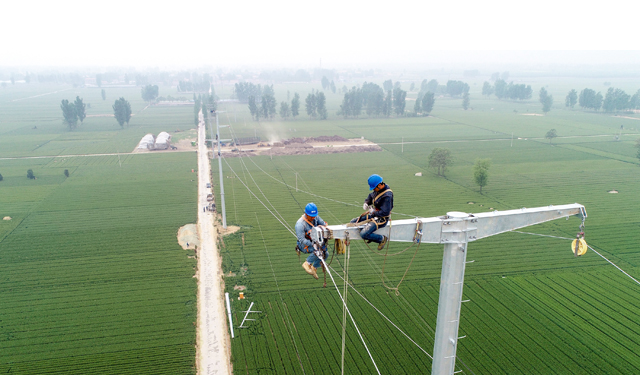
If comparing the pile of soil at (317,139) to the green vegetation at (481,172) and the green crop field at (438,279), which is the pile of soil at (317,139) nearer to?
the green crop field at (438,279)

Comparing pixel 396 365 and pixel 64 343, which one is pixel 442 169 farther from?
pixel 64 343

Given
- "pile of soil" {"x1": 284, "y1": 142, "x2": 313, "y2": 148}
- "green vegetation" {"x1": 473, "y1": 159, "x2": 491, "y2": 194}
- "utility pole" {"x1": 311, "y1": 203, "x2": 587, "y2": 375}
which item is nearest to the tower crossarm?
"utility pole" {"x1": 311, "y1": 203, "x2": 587, "y2": 375}

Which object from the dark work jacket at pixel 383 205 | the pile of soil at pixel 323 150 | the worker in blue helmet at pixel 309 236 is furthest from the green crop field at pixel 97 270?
the pile of soil at pixel 323 150

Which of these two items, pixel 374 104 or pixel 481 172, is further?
pixel 374 104

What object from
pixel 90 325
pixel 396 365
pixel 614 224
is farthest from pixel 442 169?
pixel 90 325

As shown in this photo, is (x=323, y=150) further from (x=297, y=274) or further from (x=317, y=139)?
(x=297, y=274)

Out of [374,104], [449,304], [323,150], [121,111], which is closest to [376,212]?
[449,304]
